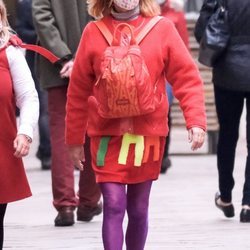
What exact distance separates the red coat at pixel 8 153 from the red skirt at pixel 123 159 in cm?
39

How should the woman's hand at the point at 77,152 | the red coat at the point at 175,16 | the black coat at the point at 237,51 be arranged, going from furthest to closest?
the red coat at the point at 175,16 → the black coat at the point at 237,51 → the woman's hand at the point at 77,152

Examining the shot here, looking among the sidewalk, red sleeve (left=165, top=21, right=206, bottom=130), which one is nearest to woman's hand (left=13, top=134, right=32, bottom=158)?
red sleeve (left=165, top=21, right=206, bottom=130)

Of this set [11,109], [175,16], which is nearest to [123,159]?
[11,109]

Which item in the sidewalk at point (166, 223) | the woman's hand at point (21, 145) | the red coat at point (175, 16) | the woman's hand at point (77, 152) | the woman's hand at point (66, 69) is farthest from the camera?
the red coat at point (175, 16)

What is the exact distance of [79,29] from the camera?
8.60m

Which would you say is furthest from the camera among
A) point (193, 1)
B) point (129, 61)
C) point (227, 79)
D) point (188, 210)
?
point (193, 1)

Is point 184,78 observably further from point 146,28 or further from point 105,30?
point 105,30

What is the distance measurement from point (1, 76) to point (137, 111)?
27.0 inches

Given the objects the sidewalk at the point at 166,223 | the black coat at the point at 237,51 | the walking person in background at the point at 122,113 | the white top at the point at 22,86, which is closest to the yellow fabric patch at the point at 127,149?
the walking person in background at the point at 122,113

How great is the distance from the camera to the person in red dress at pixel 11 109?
6.33 m

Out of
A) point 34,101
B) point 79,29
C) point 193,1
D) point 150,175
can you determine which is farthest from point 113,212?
point 193,1

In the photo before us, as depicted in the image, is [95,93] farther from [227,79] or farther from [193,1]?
[193,1]

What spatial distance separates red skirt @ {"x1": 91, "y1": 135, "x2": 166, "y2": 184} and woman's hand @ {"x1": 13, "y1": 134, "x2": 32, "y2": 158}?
408mm

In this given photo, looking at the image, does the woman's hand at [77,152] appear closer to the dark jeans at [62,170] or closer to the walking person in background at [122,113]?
the walking person in background at [122,113]
